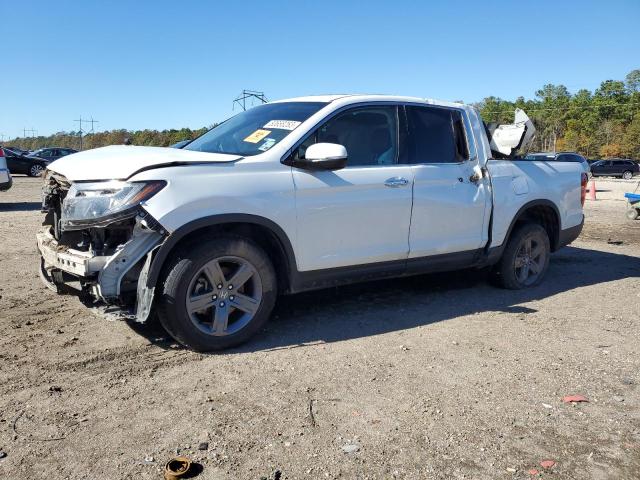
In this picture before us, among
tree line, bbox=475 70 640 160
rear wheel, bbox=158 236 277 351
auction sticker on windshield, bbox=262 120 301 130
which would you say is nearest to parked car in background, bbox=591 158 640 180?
tree line, bbox=475 70 640 160

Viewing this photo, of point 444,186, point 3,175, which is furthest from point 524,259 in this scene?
point 3,175

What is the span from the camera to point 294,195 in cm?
436

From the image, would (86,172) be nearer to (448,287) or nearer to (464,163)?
(464,163)

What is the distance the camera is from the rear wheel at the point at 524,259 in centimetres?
615

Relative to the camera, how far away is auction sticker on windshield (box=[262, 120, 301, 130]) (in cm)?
465

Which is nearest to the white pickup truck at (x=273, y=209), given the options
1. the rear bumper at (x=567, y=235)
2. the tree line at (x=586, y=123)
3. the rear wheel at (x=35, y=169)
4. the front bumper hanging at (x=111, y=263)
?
the front bumper hanging at (x=111, y=263)

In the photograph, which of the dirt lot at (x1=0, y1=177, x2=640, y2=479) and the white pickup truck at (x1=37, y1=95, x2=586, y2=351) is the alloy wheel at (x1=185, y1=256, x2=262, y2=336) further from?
the dirt lot at (x1=0, y1=177, x2=640, y2=479)

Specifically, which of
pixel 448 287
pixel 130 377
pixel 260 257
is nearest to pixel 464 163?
pixel 448 287

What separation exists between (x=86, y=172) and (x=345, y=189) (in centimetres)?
194

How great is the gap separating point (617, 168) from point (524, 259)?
4390 centimetres

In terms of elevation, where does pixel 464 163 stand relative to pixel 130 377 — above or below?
above

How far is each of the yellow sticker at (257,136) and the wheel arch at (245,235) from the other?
81 centimetres

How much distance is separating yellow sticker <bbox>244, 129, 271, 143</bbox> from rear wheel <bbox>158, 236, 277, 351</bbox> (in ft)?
3.12

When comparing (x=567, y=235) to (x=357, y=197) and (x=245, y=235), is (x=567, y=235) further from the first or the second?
(x=245, y=235)
